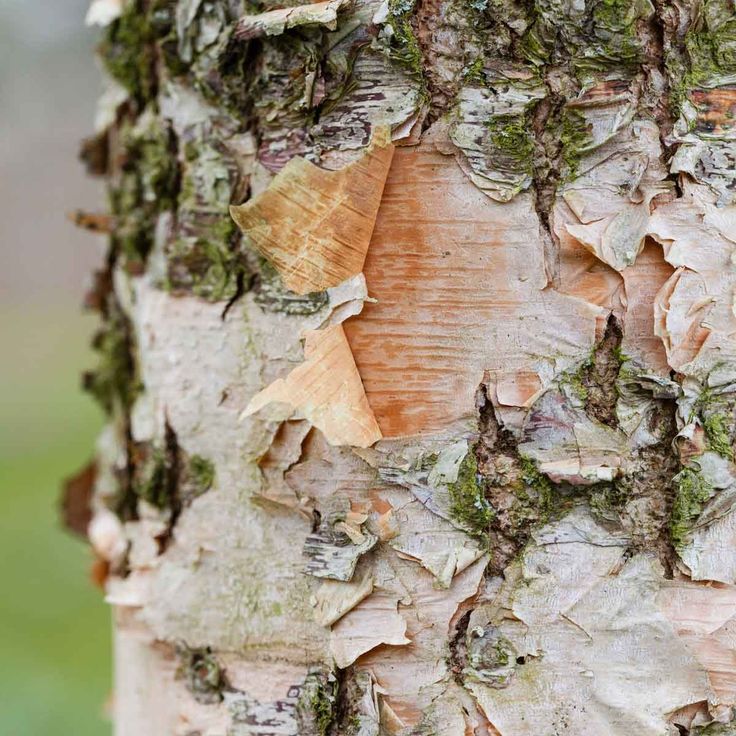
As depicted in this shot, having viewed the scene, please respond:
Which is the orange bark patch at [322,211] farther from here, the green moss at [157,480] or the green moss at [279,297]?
the green moss at [157,480]

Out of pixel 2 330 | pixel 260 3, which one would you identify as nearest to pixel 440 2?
pixel 260 3

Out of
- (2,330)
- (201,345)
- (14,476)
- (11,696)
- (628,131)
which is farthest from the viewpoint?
(2,330)

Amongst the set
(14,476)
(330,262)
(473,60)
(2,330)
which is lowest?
(2,330)

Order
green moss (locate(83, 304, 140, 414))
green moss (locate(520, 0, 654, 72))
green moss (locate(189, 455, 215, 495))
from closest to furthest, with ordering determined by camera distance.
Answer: green moss (locate(520, 0, 654, 72)), green moss (locate(189, 455, 215, 495)), green moss (locate(83, 304, 140, 414))

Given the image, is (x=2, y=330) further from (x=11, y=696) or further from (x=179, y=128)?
(x=179, y=128)

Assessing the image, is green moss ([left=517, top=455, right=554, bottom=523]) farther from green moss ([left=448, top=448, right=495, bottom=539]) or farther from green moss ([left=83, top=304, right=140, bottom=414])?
green moss ([left=83, top=304, right=140, bottom=414])

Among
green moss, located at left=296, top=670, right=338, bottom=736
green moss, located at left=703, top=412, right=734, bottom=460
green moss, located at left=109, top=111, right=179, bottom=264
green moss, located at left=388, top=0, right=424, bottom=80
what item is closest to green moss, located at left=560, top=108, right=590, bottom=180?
green moss, located at left=388, top=0, right=424, bottom=80

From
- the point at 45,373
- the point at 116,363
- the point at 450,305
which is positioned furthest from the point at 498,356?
the point at 45,373

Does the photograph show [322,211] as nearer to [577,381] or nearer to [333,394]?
[333,394]
